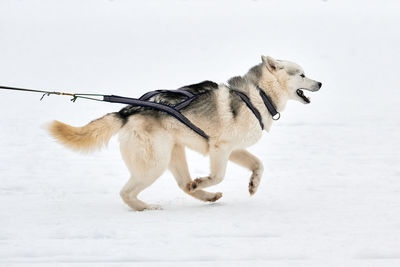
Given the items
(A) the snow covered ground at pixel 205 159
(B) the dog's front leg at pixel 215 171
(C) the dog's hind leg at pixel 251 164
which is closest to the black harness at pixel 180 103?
(B) the dog's front leg at pixel 215 171

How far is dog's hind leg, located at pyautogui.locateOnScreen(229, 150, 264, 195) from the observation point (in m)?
5.43

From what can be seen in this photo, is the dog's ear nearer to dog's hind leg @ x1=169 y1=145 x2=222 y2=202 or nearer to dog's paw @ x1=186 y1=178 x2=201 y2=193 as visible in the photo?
dog's hind leg @ x1=169 y1=145 x2=222 y2=202

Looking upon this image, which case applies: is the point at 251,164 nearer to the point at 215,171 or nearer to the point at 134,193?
the point at 215,171

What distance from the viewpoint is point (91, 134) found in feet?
17.0

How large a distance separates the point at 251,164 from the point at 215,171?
0.44 meters

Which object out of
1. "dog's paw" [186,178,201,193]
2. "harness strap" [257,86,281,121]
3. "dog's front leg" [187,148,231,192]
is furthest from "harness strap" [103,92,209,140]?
"harness strap" [257,86,281,121]

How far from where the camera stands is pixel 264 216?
15.8 feet

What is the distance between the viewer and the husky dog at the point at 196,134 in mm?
5109

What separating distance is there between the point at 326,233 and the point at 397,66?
11.5 m

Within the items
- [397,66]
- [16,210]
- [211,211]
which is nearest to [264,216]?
[211,211]

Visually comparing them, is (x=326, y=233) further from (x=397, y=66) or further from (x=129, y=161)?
(x=397, y=66)

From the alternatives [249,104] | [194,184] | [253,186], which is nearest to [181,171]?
[194,184]

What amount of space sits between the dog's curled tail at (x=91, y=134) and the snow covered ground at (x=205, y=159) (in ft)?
1.82

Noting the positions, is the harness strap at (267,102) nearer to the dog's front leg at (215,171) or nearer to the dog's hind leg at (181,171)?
the dog's front leg at (215,171)
